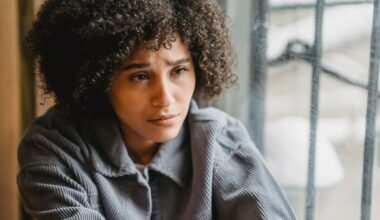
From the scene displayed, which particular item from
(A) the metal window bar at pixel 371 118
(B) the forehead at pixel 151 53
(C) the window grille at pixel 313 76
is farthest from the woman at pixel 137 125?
(A) the metal window bar at pixel 371 118

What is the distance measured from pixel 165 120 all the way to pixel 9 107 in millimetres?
463

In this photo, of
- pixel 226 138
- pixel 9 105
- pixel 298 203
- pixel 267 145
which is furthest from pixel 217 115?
pixel 9 105

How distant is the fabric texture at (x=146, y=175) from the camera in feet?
3.25

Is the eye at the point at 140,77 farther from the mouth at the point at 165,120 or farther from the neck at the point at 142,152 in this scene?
the neck at the point at 142,152

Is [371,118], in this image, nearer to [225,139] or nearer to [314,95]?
[314,95]

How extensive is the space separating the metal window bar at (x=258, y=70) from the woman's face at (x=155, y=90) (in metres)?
0.23

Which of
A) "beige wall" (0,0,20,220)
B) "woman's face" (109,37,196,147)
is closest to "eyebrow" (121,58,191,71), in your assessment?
"woman's face" (109,37,196,147)

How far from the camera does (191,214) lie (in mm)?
1019

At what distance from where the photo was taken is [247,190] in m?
0.99

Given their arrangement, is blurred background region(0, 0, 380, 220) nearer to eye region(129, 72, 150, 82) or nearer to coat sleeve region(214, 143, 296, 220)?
coat sleeve region(214, 143, 296, 220)

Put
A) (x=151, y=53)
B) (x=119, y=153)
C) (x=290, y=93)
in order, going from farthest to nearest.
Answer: (x=290, y=93), (x=119, y=153), (x=151, y=53)

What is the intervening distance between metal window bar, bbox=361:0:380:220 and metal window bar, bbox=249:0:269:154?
0.80 feet

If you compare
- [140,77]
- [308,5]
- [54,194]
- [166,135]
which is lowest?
[54,194]

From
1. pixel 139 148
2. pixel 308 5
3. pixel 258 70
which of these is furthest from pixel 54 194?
pixel 308 5
